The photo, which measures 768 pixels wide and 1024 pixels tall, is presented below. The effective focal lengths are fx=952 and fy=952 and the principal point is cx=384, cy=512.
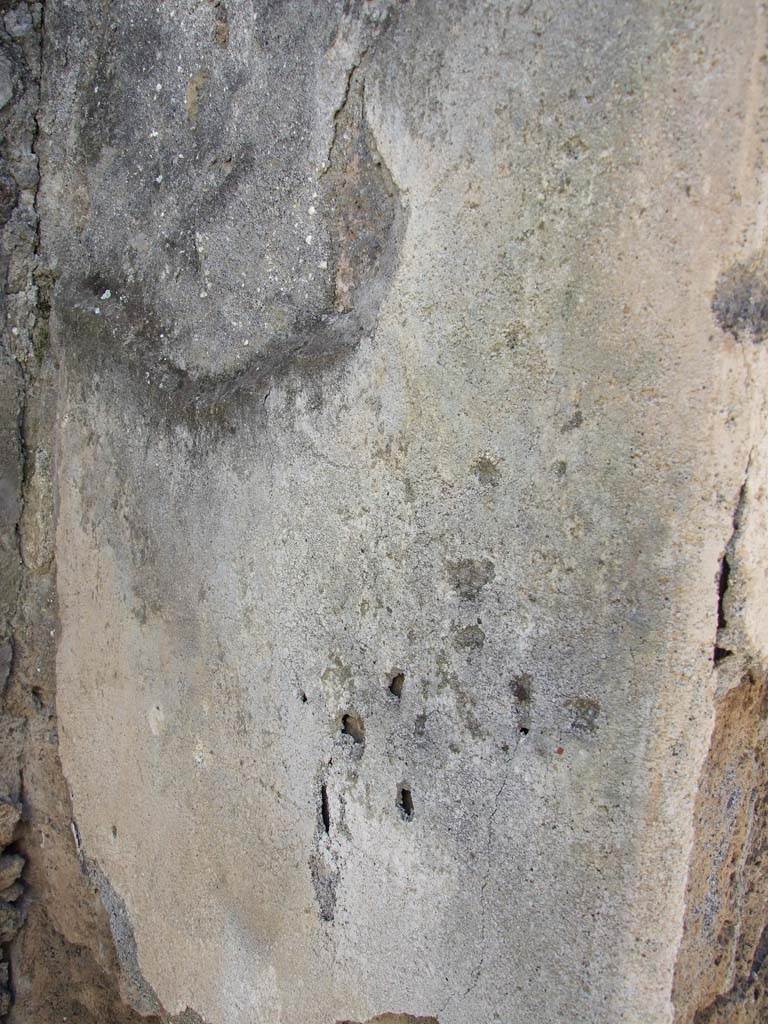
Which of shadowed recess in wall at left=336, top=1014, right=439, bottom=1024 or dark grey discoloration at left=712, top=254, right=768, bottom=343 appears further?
shadowed recess in wall at left=336, top=1014, right=439, bottom=1024

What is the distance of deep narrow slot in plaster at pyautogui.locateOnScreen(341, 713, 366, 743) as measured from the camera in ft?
4.36

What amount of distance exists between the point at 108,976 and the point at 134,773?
1.76 ft

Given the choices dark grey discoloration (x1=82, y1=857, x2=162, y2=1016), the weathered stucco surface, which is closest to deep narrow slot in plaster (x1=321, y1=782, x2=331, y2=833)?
the weathered stucco surface

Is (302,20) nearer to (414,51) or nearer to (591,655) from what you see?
(414,51)

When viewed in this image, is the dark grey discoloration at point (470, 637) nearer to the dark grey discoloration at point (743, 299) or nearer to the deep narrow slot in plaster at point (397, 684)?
the deep narrow slot in plaster at point (397, 684)

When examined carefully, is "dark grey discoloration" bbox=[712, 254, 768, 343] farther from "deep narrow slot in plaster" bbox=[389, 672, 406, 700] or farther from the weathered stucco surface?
"deep narrow slot in plaster" bbox=[389, 672, 406, 700]

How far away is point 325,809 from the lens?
140 centimetres

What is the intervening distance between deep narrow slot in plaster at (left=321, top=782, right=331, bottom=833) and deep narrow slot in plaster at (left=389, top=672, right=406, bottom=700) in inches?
8.7

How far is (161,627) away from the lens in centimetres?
169

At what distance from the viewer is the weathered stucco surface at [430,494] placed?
0.97 meters

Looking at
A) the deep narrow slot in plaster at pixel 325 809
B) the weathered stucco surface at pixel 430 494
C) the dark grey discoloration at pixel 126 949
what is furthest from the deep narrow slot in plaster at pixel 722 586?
the dark grey discoloration at pixel 126 949

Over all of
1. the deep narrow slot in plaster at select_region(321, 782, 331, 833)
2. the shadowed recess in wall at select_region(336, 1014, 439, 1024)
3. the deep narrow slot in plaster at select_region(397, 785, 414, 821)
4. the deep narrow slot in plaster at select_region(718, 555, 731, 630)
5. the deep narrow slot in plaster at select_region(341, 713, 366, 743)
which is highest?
the deep narrow slot in plaster at select_region(718, 555, 731, 630)

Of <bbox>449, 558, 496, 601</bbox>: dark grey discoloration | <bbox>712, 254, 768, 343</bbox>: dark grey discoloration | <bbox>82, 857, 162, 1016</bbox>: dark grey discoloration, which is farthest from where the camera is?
<bbox>82, 857, 162, 1016</bbox>: dark grey discoloration

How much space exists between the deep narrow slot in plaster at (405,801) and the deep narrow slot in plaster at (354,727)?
3.5 inches
